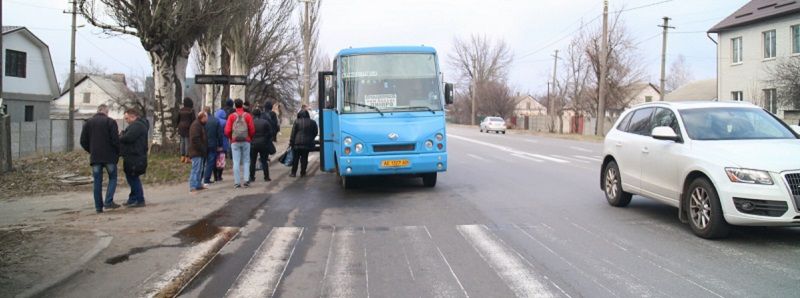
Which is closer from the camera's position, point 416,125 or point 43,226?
point 43,226

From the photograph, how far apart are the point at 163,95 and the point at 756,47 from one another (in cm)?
3155

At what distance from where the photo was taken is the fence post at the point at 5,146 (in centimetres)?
1285

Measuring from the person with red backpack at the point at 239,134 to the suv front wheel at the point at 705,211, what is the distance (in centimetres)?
824

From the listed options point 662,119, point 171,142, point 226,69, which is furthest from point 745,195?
point 226,69

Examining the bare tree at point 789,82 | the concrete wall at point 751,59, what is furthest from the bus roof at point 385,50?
the concrete wall at point 751,59

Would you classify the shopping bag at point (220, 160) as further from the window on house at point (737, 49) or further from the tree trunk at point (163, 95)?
the window on house at point (737, 49)

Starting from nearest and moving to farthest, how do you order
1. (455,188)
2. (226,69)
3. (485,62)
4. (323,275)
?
(323,275) < (455,188) < (226,69) < (485,62)

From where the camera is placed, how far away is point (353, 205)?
33.5 ft

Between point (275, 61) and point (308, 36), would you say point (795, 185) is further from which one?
point (275, 61)

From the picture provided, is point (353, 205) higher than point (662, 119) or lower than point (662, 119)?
lower

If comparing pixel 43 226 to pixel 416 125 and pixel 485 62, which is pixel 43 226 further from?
pixel 485 62

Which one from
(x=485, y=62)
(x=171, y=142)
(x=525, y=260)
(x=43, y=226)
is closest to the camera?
(x=525, y=260)

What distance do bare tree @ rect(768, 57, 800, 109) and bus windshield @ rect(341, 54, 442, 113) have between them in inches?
828

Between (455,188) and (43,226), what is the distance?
6.99 meters
